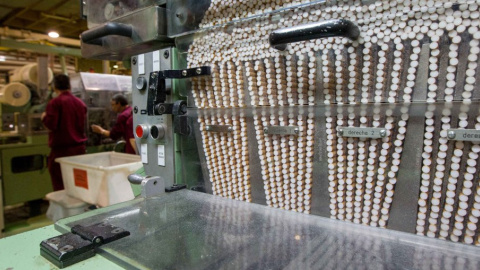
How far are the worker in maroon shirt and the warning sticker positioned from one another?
4.26ft

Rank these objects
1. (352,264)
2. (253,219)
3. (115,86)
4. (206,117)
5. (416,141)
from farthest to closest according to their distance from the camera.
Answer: (115,86), (206,117), (253,219), (416,141), (352,264)

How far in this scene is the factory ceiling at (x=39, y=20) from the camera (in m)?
5.41

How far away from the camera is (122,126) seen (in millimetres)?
3654

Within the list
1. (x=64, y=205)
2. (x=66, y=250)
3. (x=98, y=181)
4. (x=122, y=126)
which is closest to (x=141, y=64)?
(x=66, y=250)

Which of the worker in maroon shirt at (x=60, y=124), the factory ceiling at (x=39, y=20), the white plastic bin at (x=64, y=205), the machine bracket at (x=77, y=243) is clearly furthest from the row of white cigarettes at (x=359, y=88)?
the factory ceiling at (x=39, y=20)

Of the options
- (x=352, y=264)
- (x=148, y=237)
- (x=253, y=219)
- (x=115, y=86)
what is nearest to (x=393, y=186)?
(x=352, y=264)

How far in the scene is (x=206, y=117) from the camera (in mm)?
1058

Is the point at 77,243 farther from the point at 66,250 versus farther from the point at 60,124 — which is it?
the point at 60,124

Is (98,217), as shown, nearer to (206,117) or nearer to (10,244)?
(10,244)

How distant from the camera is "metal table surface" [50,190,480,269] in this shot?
0.59 m

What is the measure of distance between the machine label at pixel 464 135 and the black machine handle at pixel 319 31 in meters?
0.29

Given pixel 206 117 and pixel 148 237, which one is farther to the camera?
pixel 206 117

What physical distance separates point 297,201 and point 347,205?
0.47 ft

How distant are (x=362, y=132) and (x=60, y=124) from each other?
3.55m
